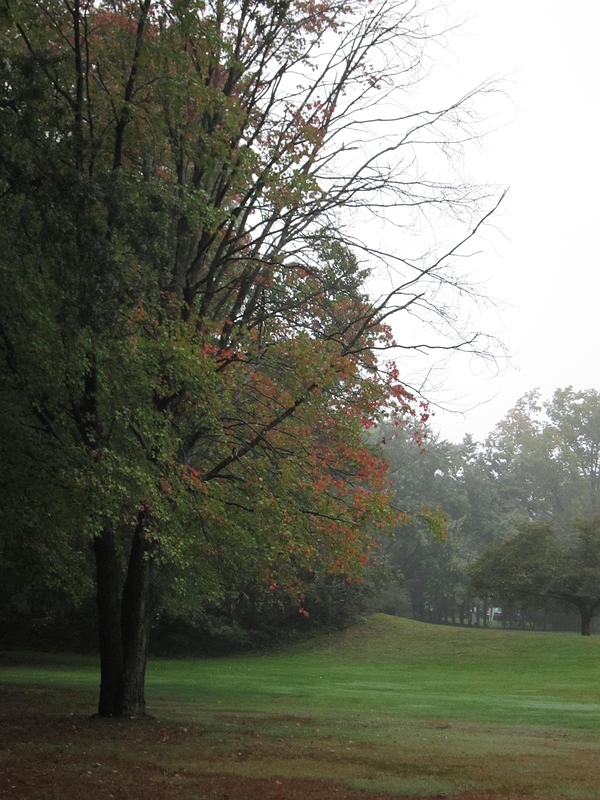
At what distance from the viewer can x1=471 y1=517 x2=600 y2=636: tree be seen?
4072 centimetres

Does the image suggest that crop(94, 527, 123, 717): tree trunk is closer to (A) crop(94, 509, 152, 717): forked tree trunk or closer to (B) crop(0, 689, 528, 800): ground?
(A) crop(94, 509, 152, 717): forked tree trunk

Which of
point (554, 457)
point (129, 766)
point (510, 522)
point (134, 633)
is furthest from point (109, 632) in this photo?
point (554, 457)

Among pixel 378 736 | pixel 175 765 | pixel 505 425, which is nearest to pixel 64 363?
pixel 175 765

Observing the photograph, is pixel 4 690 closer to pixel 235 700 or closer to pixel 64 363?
→ pixel 235 700

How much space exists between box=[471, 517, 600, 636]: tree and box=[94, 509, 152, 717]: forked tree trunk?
29.9 metres

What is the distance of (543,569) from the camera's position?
133 feet

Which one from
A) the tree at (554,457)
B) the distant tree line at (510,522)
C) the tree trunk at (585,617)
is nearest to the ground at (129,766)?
the distant tree line at (510,522)

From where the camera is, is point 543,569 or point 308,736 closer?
point 308,736

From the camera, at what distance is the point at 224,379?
12367 millimetres

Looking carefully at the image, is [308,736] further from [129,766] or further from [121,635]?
[129,766]

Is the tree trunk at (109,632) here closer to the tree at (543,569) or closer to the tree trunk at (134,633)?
the tree trunk at (134,633)

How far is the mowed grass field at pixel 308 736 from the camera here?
9.05 meters

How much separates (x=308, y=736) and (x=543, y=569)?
97.0ft

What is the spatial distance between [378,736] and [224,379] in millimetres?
6277
